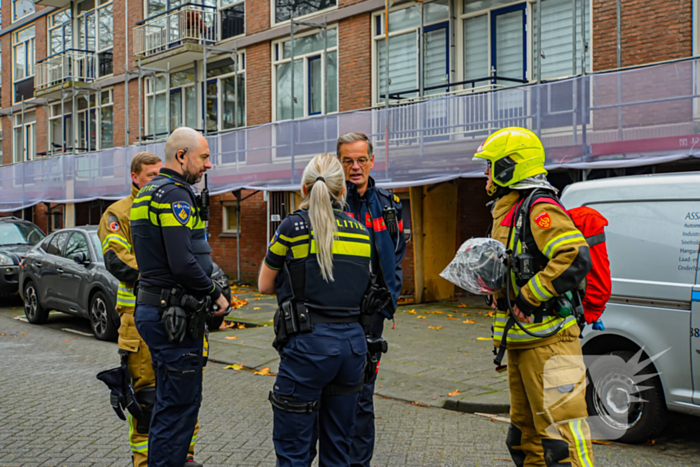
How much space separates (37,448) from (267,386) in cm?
266

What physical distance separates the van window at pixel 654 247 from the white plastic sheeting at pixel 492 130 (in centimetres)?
445

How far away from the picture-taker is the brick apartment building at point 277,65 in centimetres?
1302

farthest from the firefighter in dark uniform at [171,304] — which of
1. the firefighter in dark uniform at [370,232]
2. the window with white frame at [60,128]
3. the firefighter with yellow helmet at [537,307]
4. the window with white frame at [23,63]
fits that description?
the window with white frame at [23,63]

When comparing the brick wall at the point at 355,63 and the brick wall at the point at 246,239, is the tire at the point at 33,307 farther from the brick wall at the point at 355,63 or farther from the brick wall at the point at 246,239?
the brick wall at the point at 355,63

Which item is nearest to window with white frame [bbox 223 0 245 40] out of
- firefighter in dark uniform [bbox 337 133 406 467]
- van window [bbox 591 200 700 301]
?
van window [bbox 591 200 700 301]

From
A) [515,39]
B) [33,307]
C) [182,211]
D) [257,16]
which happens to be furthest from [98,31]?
[182,211]

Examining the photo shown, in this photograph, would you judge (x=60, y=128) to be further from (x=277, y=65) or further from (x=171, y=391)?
(x=171, y=391)

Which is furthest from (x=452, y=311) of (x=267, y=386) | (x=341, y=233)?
(x=341, y=233)

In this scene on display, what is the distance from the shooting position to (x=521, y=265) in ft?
11.8

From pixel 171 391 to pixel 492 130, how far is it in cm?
888

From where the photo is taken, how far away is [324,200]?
344 cm

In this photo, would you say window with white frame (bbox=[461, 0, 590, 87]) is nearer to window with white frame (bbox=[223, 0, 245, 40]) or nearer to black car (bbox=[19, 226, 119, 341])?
black car (bbox=[19, 226, 119, 341])

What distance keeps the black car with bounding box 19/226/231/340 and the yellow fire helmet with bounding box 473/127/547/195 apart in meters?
5.83

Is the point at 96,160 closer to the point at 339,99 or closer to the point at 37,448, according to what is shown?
the point at 339,99
